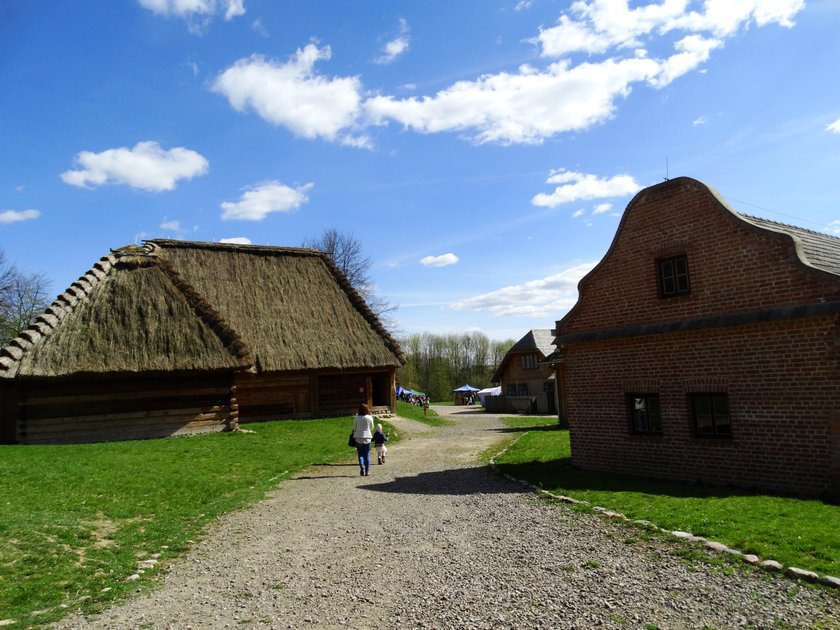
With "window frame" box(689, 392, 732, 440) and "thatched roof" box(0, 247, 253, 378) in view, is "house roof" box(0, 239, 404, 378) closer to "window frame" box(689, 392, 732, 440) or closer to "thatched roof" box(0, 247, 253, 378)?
"thatched roof" box(0, 247, 253, 378)

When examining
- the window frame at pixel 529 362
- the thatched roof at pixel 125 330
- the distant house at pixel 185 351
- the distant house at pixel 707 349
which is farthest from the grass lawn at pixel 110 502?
the window frame at pixel 529 362

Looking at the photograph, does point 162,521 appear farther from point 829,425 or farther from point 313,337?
point 313,337

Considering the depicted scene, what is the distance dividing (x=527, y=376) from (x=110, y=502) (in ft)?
130

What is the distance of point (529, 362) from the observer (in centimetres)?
4712

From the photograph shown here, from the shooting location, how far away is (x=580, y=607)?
5.86 m

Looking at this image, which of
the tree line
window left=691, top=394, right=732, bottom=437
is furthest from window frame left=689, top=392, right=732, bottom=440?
the tree line

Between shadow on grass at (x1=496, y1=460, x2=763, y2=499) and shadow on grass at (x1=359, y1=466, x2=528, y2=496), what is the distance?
610 mm

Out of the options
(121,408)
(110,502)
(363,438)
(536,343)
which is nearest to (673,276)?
(363,438)

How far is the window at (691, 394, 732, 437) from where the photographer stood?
11.5 meters

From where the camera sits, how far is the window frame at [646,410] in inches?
501

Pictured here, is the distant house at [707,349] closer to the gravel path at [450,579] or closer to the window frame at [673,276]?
the window frame at [673,276]

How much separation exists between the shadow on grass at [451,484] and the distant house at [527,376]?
101 ft

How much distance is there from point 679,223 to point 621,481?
5828 millimetres

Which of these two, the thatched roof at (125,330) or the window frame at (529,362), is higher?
the thatched roof at (125,330)
